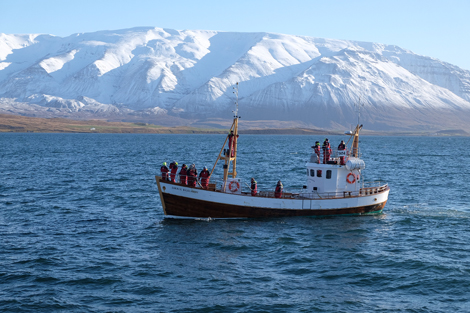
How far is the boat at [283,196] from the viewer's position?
1550 inches

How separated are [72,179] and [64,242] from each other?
112 feet

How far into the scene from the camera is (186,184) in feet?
128

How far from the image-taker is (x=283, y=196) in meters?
41.8

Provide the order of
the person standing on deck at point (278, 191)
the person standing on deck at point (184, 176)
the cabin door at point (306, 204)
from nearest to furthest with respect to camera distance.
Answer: the person standing on deck at point (184, 176) → the person standing on deck at point (278, 191) → the cabin door at point (306, 204)

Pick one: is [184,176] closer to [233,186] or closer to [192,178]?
[192,178]

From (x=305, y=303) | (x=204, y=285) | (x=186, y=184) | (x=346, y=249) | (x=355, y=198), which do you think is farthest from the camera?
(x=355, y=198)

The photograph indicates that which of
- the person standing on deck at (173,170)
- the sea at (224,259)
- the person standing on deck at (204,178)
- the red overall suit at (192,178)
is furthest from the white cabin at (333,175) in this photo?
the person standing on deck at (173,170)

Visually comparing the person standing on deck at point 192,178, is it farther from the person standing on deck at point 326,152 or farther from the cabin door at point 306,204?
the person standing on deck at point 326,152

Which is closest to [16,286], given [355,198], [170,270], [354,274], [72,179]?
[170,270]

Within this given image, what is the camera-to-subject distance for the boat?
39.4 meters

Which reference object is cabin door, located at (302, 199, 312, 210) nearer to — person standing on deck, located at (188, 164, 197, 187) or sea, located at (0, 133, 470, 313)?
sea, located at (0, 133, 470, 313)

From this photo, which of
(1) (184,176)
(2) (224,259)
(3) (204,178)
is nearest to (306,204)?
(3) (204,178)

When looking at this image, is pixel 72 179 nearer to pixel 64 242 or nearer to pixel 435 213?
pixel 64 242

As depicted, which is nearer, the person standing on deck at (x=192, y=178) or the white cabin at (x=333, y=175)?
the person standing on deck at (x=192, y=178)
